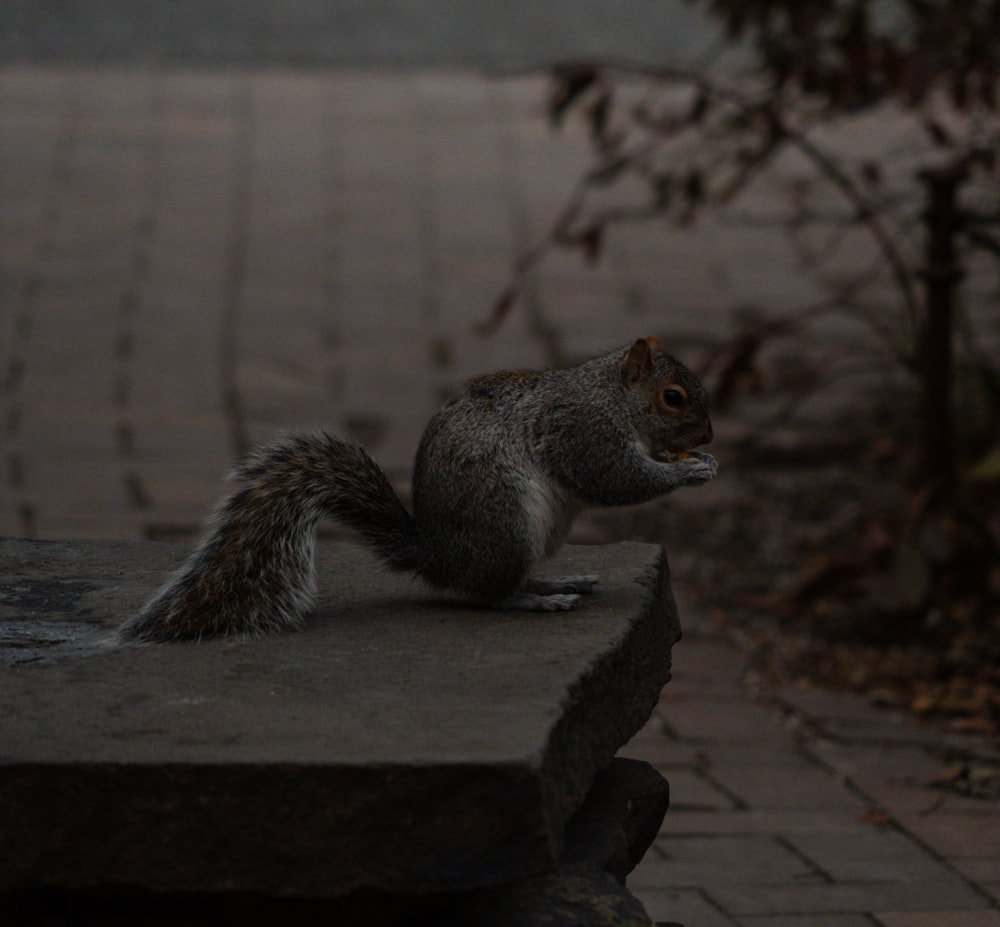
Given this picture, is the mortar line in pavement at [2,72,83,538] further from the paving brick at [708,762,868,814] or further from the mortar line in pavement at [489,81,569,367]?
the paving brick at [708,762,868,814]

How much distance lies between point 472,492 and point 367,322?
16.1 feet

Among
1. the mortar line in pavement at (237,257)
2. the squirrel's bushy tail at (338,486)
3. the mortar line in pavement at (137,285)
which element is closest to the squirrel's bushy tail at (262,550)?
the squirrel's bushy tail at (338,486)

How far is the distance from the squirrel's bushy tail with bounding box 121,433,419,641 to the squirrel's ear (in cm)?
A: 52

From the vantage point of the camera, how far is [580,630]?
2.95 m

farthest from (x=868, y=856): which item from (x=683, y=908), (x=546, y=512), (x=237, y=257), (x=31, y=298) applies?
(x=237, y=257)

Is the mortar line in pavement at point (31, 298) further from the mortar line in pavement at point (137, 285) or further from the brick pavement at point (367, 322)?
the mortar line in pavement at point (137, 285)

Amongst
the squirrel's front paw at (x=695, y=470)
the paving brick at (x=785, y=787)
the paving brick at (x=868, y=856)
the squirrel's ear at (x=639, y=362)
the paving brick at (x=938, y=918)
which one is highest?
the squirrel's ear at (x=639, y=362)

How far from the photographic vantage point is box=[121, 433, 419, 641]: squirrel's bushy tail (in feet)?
9.62

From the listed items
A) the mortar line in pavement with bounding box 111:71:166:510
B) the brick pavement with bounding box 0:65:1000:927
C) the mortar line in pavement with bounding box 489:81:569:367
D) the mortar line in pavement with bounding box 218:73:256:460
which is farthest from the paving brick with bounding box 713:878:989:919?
the mortar line in pavement with bounding box 489:81:569:367

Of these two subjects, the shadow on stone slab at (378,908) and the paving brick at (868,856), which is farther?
the paving brick at (868,856)

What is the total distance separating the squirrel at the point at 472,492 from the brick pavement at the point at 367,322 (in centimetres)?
88

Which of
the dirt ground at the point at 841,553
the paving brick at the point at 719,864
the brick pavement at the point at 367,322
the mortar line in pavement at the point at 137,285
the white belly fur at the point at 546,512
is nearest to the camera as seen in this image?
the white belly fur at the point at 546,512

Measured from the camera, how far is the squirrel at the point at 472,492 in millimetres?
2949

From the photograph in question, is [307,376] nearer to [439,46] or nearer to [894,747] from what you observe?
[894,747]
